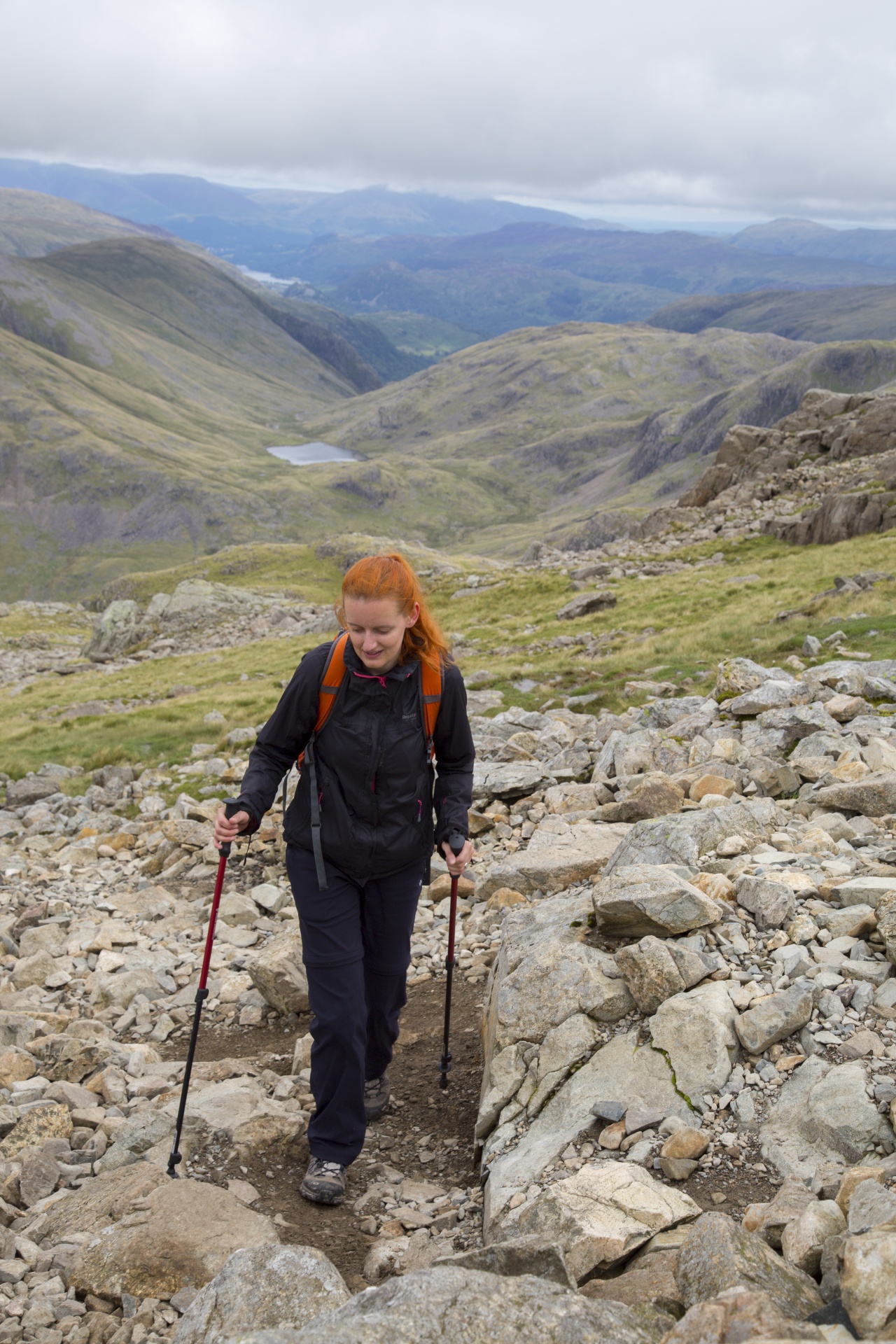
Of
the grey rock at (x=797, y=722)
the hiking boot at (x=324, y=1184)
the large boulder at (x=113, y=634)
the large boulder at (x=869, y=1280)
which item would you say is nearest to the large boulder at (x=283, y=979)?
the hiking boot at (x=324, y=1184)

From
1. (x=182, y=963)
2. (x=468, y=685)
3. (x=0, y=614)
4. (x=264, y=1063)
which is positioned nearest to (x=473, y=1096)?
(x=264, y=1063)

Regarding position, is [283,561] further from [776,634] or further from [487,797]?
[487,797]

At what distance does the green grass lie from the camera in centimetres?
2341

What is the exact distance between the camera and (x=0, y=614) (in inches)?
3612

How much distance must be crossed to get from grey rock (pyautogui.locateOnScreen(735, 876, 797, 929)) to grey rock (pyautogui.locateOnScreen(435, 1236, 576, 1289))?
12.3ft

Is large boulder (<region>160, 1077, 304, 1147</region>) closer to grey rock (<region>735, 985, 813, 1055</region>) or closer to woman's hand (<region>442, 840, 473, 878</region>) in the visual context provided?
woman's hand (<region>442, 840, 473, 878</region>)

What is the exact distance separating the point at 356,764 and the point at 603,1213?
3130 mm

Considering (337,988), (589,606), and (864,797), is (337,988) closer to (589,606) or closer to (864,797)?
(864,797)

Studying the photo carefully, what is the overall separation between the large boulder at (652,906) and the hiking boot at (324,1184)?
2833 mm

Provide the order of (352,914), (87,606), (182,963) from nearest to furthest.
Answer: (352,914), (182,963), (87,606)

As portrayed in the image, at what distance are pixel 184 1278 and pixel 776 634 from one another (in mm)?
22572

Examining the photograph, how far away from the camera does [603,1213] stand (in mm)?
4891

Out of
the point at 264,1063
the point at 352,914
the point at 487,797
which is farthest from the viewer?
the point at 487,797

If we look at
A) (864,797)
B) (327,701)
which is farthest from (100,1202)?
(864,797)
